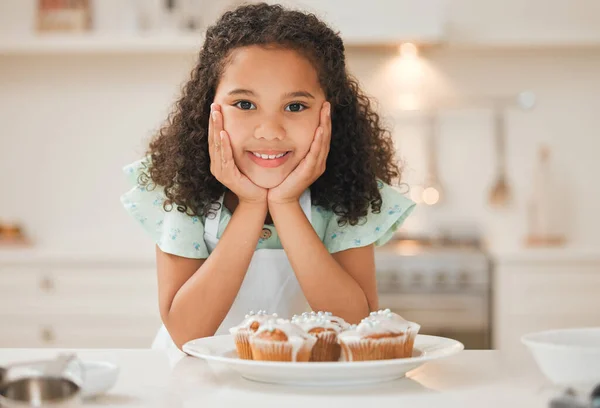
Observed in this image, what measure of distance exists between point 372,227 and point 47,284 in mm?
1937

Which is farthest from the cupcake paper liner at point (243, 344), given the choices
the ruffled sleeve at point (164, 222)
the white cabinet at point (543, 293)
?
the white cabinet at point (543, 293)

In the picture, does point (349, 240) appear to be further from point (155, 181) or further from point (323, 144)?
point (155, 181)

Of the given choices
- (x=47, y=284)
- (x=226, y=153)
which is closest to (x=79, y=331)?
(x=47, y=284)

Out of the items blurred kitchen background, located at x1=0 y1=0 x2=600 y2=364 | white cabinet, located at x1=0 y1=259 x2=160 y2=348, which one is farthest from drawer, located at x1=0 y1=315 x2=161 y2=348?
blurred kitchen background, located at x1=0 y1=0 x2=600 y2=364

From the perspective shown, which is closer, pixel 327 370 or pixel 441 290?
pixel 327 370

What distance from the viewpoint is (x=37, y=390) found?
0.75 metres

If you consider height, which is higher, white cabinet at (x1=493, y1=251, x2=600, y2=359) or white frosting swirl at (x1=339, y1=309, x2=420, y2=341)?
white frosting swirl at (x1=339, y1=309, x2=420, y2=341)

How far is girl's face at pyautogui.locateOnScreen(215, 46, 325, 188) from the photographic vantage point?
1.36 m

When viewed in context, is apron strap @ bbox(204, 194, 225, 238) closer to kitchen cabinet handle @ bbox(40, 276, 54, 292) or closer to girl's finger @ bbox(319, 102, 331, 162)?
girl's finger @ bbox(319, 102, 331, 162)

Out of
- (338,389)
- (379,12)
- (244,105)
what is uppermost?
(379,12)

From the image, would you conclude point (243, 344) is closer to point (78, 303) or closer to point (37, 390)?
point (37, 390)

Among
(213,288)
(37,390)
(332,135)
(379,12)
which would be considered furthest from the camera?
(379,12)

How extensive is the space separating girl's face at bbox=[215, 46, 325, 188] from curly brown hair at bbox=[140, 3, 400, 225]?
39 millimetres

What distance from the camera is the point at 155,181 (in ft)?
5.03
